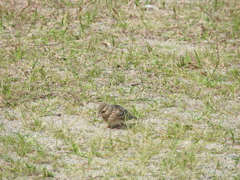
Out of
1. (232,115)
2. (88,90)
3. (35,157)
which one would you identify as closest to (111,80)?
(88,90)

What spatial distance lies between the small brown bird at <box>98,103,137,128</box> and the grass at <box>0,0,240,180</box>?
0.11 m

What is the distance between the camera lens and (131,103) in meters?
6.02

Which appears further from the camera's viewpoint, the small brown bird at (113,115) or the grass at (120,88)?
the small brown bird at (113,115)

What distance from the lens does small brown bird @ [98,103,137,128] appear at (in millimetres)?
5157

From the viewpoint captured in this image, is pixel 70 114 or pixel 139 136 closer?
pixel 139 136

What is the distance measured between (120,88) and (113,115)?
1.32 metres

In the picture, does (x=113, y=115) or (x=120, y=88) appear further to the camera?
→ (x=120, y=88)

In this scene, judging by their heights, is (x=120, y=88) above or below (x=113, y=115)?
below

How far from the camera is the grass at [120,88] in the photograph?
459cm

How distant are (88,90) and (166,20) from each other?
320 cm

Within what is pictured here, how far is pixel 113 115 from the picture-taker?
5.15 metres

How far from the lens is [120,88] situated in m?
6.45

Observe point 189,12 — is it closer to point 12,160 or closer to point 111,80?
point 111,80

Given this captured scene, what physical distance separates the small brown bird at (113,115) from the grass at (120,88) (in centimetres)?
11
